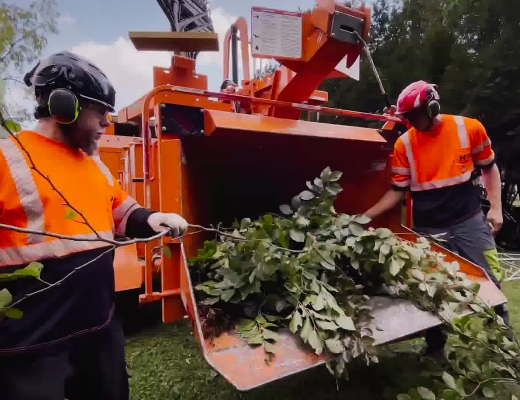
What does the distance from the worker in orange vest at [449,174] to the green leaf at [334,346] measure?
4.65 ft

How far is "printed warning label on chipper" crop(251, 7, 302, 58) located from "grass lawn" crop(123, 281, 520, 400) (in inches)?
76.2

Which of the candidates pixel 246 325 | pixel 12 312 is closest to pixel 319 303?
pixel 246 325

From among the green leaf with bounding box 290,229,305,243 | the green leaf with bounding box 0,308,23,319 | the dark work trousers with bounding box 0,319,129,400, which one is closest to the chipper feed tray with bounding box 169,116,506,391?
the dark work trousers with bounding box 0,319,129,400

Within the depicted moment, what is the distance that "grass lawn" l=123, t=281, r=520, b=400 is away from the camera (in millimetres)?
2719

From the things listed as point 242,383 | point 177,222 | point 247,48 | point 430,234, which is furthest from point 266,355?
point 247,48

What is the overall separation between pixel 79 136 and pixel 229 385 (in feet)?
5.54

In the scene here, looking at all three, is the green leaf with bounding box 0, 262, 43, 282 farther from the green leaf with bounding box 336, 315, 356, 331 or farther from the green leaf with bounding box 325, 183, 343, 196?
the green leaf with bounding box 325, 183, 343, 196

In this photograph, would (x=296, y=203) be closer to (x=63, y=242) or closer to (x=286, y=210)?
(x=286, y=210)

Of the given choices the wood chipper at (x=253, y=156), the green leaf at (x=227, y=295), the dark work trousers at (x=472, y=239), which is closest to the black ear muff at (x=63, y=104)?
the wood chipper at (x=253, y=156)

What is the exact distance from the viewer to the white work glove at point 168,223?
1834 mm

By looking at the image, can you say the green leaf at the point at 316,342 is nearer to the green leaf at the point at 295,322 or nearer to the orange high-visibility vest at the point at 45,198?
the green leaf at the point at 295,322

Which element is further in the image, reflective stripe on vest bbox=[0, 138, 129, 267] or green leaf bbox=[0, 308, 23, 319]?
reflective stripe on vest bbox=[0, 138, 129, 267]

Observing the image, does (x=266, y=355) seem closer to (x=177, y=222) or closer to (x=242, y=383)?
(x=242, y=383)

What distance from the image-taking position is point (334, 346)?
5.71 feet
